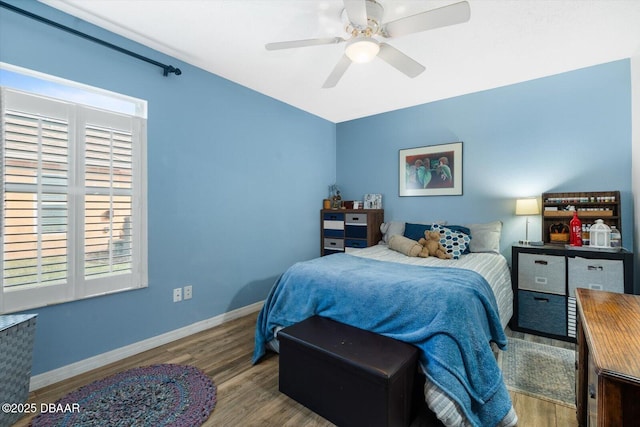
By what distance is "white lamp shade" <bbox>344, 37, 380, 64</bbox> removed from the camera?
6.08 feet

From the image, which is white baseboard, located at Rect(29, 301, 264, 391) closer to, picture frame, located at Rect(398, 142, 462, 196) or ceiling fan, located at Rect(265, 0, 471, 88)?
ceiling fan, located at Rect(265, 0, 471, 88)

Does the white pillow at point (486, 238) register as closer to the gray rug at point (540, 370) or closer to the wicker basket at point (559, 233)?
the wicker basket at point (559, 233)

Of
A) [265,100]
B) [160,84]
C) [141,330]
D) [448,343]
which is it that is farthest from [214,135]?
[448,343]

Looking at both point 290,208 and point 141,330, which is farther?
point 290,208

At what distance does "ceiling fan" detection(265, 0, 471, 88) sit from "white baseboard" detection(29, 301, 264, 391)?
2475 millimetres

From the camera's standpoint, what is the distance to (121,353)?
2.24 meters

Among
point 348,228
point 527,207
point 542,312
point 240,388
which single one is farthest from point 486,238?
point 240,388

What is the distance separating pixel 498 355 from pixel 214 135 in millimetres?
3175

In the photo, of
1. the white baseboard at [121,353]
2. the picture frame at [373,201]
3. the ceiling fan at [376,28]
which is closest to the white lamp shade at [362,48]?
the ceiling fan at [376,28]

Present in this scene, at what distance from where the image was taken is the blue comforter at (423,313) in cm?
150

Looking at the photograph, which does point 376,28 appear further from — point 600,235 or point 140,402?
point 140,402

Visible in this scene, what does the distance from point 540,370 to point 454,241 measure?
4.14 ft

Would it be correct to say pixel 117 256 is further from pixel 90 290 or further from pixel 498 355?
pixel 498 355

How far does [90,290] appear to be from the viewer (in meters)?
2.10
